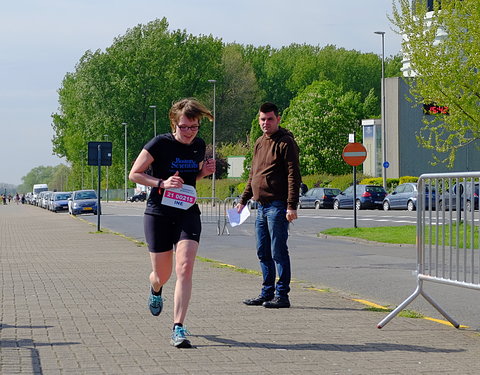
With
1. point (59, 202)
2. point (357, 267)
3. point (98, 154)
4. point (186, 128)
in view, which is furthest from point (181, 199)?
point (59, 202)

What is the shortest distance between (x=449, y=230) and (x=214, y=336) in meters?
2.14

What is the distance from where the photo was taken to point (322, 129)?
77188 millimetres

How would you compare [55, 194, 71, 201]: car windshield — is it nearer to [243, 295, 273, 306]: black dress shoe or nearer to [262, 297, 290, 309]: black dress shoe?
[243, 295, 273, 306]: black dress shoe

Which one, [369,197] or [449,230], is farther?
[369,197]

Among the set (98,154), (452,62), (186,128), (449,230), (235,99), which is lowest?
(449,230)

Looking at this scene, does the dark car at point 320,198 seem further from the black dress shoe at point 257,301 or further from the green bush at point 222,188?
the black dress shoe at point 257,301

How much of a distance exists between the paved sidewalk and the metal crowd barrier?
50 centimetres

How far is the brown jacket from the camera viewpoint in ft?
32.4

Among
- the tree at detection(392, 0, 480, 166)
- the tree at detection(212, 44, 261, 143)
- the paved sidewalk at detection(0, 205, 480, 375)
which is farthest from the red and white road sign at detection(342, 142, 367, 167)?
the tree at detection(212, 44, 261, 143)

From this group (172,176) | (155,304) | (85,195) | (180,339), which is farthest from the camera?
(85,195)

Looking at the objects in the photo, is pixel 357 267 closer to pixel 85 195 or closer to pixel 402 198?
pixel 402 198

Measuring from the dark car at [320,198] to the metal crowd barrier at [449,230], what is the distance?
4760 cm

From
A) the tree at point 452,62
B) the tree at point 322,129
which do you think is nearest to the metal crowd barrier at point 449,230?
the tree at point 452,62

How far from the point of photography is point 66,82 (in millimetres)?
119000
